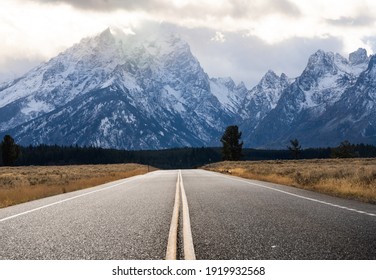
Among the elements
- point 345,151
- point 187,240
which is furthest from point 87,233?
point 345,151

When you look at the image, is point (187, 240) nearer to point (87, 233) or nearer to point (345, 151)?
point (87, 233)

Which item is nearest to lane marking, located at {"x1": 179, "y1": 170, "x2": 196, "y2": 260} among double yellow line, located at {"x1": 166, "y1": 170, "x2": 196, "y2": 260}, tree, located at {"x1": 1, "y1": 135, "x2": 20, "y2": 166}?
double yellow line, located at {"x1": 166, "y1": 170, "x2": 196, "y2": 260}

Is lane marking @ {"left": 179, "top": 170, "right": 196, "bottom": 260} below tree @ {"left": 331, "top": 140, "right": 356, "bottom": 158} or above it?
below

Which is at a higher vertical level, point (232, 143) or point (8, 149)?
point (8, 149)

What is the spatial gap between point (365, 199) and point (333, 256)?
10999 millimetres

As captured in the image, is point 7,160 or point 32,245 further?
point 7,160

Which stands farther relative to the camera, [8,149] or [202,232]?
[8,149]

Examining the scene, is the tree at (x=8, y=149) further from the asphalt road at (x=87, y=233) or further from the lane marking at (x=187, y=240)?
the lane marking at (x=187, y=240)

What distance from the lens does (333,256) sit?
21.8 feet

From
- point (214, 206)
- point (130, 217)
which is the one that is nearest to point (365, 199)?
point (214, 206)

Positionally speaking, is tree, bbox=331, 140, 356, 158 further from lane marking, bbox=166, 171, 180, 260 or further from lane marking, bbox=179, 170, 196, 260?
lane marking, bbox=166, 171, 180, 260

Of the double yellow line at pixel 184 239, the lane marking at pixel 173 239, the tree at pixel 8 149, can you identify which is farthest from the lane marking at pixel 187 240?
the tree at pixel 8 149
